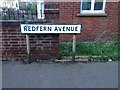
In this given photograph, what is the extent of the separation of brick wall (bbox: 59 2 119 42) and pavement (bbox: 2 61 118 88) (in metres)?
1.97

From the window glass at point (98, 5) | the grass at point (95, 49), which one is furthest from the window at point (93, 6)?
the grass at point (95, 49)

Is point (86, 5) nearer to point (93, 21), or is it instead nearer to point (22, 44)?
point (93, 21)

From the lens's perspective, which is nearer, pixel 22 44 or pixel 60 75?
pixel 60 75

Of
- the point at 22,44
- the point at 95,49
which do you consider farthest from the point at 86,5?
the point at 22,44

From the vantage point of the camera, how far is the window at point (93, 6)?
7.54 metres

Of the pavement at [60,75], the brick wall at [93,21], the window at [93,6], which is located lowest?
the pavement at [60,75]

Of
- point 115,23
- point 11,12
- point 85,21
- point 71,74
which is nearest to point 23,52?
point 11,12

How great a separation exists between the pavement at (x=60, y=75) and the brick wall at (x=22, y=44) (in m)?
0.27

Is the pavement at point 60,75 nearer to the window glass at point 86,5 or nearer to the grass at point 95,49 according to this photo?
the grass at point 95,49

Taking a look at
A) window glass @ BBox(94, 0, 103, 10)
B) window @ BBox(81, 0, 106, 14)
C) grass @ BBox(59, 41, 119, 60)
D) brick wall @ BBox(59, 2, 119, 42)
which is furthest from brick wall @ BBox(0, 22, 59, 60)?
window glass @ BBox(94, 0, 103, 10)

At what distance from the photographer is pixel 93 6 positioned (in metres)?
7.57

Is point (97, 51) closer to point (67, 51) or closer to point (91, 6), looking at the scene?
Result: point (67, 51)

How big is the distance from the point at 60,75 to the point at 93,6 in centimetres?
342

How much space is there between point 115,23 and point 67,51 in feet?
7.65
